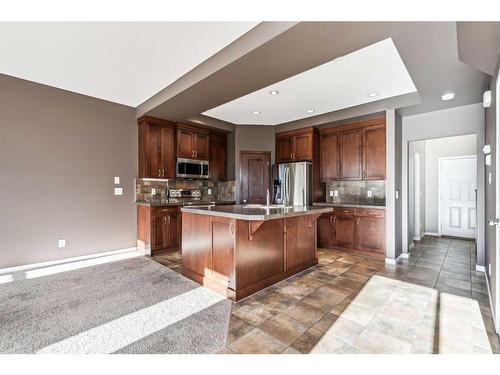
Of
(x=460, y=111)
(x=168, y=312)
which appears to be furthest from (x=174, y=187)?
(x=460, y=111)

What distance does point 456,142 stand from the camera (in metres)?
5.57

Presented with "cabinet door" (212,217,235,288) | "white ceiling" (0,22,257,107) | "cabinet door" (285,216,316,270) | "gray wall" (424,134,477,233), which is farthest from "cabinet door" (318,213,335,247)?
"white ceiling" (0,22,257,107)

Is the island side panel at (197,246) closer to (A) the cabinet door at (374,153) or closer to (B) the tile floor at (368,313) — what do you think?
(B) the tile floor at (368,313)

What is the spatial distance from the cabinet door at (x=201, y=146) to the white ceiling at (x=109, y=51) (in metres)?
1.58

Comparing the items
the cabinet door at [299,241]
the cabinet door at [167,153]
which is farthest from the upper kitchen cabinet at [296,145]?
the cabinet door at [167,153]

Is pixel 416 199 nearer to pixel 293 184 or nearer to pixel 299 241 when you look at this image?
pixel 293 184

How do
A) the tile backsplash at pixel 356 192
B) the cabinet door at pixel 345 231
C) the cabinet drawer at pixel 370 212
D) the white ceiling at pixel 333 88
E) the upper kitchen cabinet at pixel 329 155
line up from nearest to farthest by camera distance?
the white ceiling at pixel 333 88, the cabinet drawer at pixel 370 212, the cabinet door at pixel 345 231, the tile backsplash at pixel 356 192, the upper kitchen cabinet at pixel 329 155

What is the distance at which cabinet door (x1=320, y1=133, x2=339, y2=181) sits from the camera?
15.6 feet

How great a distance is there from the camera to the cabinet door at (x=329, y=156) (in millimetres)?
4758

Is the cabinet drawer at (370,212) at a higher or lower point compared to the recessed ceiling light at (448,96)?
lower

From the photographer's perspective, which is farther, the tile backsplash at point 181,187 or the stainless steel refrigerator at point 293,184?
the stainless steel refrigerator at point 293,184

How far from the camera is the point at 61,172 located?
3.58 meters
